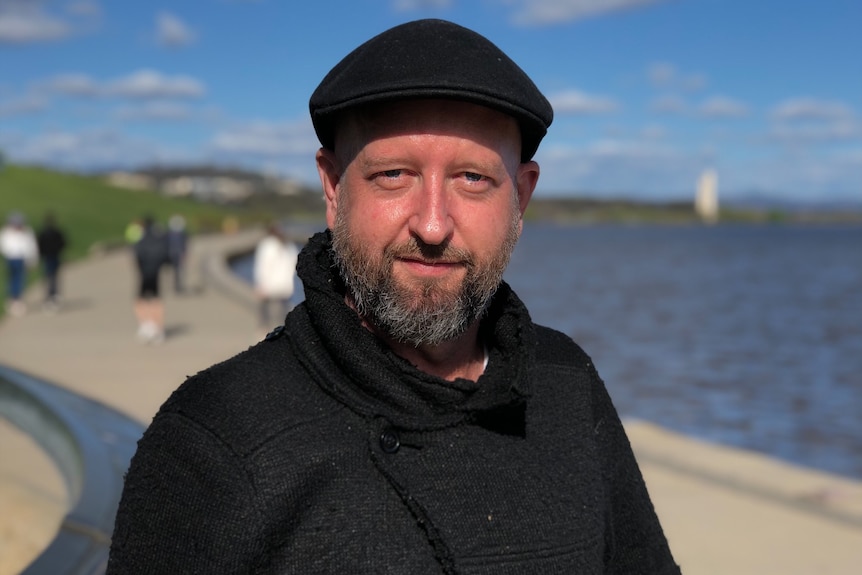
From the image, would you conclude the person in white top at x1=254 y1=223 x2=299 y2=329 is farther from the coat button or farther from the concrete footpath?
the coat button

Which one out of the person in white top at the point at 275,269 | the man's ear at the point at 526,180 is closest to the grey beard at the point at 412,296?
the man's ear at the point at 526,180

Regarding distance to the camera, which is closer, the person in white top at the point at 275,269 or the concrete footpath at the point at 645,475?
the concrete footpath at the point at 645,475

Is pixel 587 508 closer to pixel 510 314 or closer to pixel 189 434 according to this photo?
pixel 510 314

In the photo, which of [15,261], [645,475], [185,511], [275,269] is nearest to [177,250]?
[15,261]

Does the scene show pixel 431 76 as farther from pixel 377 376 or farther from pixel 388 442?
pixel 388 442

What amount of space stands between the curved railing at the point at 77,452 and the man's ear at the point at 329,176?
1.12 metres

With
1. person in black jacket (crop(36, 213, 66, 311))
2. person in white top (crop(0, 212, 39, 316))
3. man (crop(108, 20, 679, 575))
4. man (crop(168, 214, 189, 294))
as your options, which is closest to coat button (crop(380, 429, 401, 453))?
man (crop(108, 20, 679, 575))

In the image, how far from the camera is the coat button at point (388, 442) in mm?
1789

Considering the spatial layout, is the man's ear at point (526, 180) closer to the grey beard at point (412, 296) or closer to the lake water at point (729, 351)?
the grey beard at point (412, 296)

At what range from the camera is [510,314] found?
2.12 m

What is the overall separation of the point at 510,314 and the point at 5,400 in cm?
203

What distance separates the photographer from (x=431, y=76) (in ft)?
5.90

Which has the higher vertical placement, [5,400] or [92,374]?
[5,400]

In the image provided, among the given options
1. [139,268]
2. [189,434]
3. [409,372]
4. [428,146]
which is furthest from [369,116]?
[139,268]
